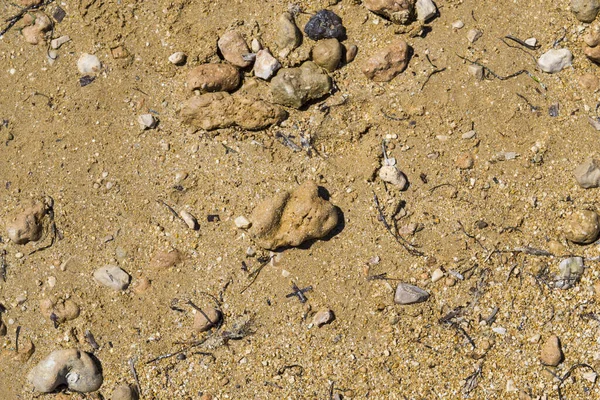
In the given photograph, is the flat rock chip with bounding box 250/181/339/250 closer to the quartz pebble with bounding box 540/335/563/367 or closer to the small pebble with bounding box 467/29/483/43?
the small pebble with bounding box 467/29/483/43

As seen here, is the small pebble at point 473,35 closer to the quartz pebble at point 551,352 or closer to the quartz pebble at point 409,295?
the quartz pebble at point 409,295

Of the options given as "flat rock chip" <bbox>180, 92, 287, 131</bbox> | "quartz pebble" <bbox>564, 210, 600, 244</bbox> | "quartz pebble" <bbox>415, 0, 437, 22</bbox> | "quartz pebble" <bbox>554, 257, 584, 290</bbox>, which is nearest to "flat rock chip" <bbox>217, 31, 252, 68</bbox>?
"flat rock chip" <bbox>180, 92, 287, 131</bbox>

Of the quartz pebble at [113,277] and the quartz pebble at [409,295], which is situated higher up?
the quartz pebble at [113,277]

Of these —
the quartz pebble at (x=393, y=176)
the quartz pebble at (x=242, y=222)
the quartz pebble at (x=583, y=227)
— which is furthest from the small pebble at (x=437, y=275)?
the quartz pebble at (x=242, y=222)

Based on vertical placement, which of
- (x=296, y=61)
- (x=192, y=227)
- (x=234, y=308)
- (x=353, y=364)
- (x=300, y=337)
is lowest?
(x=353, y=364)

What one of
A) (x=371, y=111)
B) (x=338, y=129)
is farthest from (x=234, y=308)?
(x=371, y=111)

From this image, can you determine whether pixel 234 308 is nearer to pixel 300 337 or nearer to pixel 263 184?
pixel 300 337
